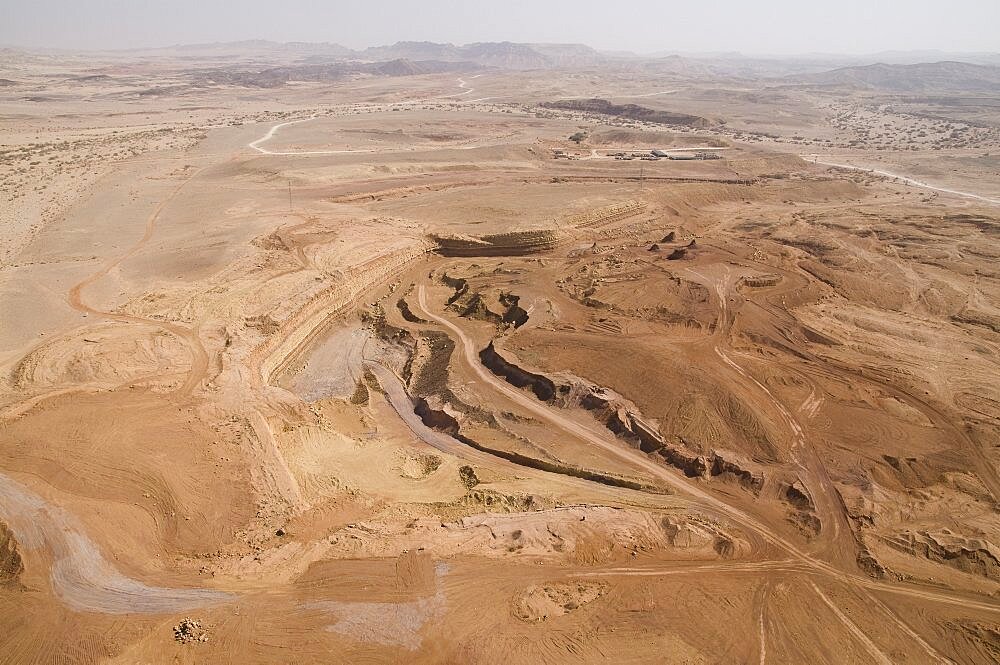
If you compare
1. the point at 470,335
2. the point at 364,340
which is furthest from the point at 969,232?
the point at 364,340

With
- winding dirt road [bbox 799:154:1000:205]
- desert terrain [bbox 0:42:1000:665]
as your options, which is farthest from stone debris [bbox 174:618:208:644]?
winding dirt road [bbox 799:154:1000:205]

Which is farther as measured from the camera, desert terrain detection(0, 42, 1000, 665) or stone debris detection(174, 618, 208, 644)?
desert terrain detection(0, 42, 1000, 665)

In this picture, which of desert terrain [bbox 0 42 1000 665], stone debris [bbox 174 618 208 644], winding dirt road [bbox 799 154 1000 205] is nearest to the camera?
stone debris [bbox 174 618 208 644]

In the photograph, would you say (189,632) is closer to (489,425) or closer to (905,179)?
(489,425)

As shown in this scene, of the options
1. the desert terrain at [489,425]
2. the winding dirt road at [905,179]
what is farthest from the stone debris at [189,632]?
the winding dirt road at [905,179]

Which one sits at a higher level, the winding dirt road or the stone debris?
the winding dirt road

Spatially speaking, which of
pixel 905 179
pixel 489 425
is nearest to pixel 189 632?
pixel 489 425

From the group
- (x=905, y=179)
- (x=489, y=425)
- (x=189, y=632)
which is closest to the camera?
(x=189, y=632)

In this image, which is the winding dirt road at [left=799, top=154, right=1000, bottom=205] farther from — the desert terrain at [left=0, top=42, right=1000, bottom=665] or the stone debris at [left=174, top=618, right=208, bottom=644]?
the stone debris at [left=174, top=618, right=208, bottom=644]
